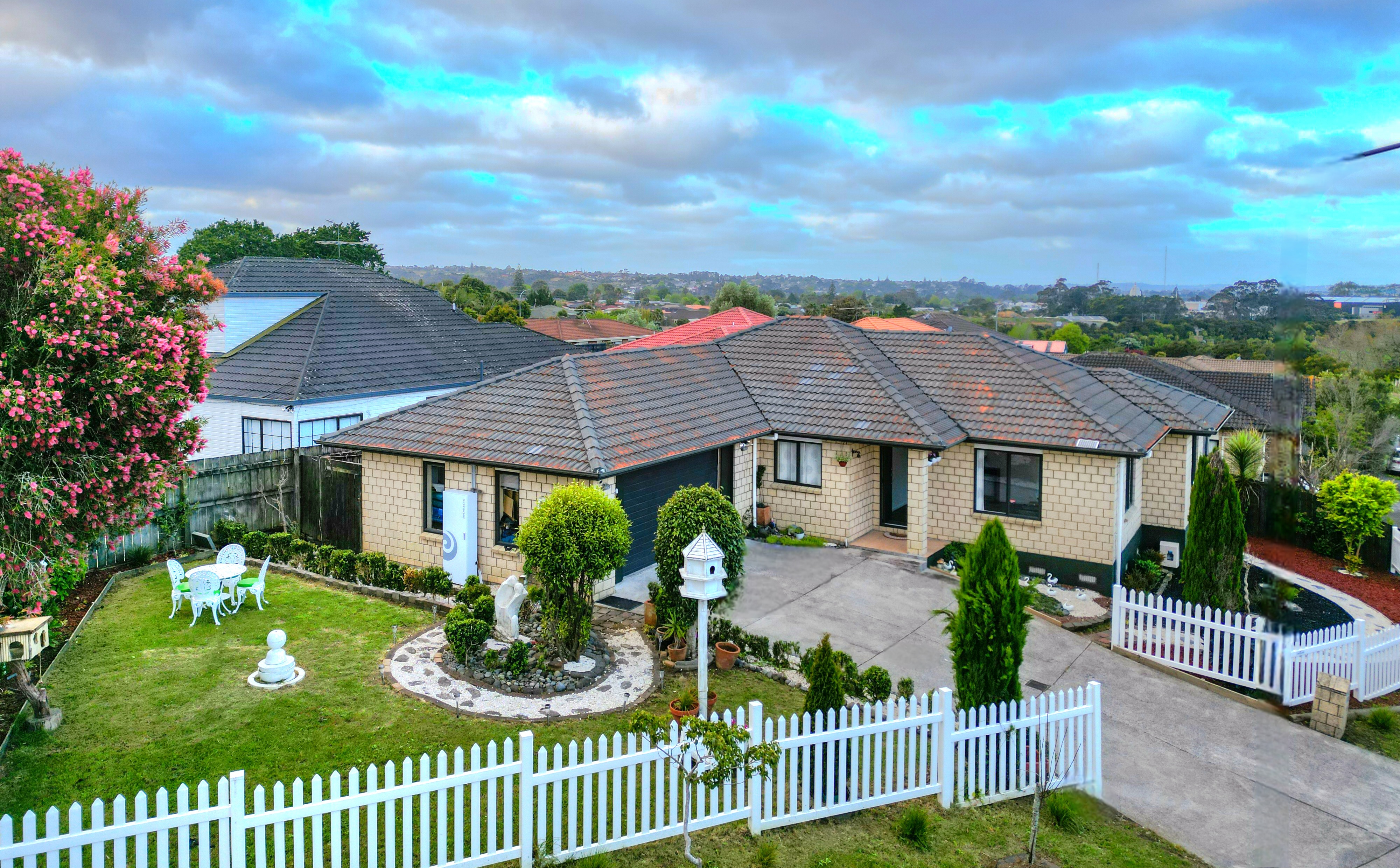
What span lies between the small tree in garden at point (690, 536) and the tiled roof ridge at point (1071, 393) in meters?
9.06

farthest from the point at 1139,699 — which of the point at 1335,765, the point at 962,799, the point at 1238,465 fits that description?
the point at 962,799

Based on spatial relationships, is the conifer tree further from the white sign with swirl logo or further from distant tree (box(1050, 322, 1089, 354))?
distant tree (box(1050, 322, 1089, 354))

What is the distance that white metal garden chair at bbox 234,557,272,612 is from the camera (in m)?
14.1

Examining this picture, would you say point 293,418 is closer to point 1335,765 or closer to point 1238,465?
point 1238,465

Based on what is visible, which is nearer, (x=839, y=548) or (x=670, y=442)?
(x=670, y=442)

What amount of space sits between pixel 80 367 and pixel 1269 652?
1398 cm

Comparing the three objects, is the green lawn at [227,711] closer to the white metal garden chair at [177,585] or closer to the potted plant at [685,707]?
the white metal garden chair at [177,585]

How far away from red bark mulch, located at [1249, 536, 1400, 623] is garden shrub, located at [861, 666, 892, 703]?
31.1 feet

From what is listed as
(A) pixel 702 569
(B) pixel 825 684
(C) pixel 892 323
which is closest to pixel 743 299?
(C) pixel 892 323

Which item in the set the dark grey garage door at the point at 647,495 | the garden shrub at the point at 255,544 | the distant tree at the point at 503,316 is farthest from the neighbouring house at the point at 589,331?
the dark grey garage door at the point at 647,495

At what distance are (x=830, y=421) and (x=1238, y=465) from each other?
811cm

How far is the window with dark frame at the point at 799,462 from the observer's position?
1942 centimetres

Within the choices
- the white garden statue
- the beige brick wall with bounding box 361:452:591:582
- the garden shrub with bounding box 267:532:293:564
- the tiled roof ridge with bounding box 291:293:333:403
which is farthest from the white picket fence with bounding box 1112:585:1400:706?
the tiled roof ridge with bounding box 291:293:333:403

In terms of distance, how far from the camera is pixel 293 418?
22.5m
